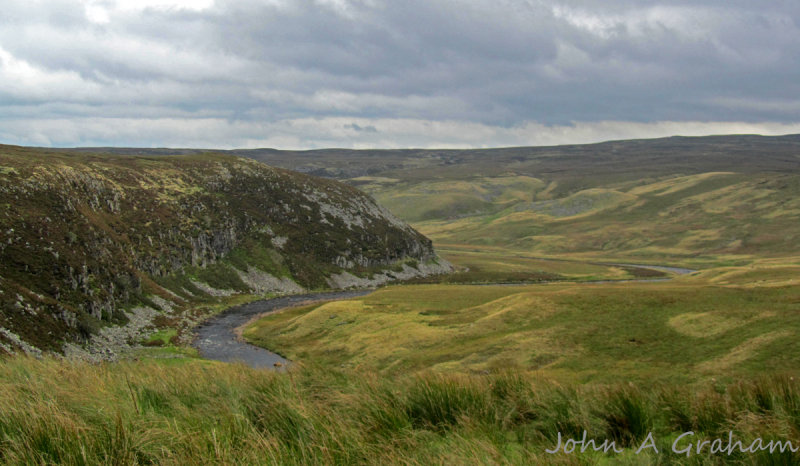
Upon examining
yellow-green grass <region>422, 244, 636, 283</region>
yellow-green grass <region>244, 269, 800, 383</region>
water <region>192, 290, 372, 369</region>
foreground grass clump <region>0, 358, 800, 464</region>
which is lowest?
yellow-green grass <region>422, 244, 636, 283</region>

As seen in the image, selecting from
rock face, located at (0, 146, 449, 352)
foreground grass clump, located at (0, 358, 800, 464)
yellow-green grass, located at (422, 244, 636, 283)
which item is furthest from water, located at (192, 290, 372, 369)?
yellow-green grass, located at (422, 244, 636, 283)

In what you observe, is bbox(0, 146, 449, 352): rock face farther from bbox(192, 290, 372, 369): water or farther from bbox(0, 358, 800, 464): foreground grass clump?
bbox(0, 358, 800, 464): foreground grass clump

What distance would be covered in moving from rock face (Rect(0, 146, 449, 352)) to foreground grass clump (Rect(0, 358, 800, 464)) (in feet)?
133

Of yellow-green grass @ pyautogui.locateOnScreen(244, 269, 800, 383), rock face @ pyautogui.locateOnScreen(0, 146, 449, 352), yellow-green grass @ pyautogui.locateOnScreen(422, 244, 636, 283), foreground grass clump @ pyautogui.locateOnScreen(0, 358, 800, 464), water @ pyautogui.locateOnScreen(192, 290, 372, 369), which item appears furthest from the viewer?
yellow-green grass @ pyautogui.locateOnScreen(422, 244, 636, 283)

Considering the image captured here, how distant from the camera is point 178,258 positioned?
110 meters

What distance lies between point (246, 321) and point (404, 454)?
81.7 m

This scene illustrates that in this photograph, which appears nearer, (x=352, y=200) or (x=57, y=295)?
(x=57, y=295)

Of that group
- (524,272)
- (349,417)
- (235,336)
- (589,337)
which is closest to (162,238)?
(235,336)

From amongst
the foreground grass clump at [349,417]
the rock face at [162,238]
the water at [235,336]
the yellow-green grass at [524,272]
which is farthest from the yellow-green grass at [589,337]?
the yellow-green grass at [524,272]

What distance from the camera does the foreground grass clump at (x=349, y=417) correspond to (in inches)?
317

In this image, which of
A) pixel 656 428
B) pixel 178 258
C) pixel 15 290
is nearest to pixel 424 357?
pixel 656 428

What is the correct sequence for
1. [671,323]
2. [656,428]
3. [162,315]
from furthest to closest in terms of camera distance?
1. [162,315]
2. [671,323]
3. [656,428]

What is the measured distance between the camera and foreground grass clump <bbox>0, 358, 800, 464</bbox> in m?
8.06

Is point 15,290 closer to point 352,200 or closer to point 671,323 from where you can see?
point 671,323
